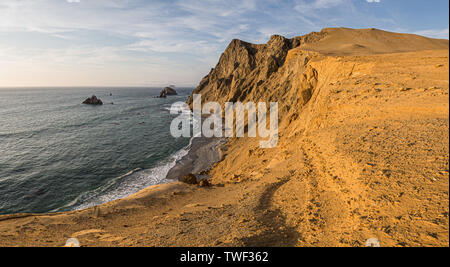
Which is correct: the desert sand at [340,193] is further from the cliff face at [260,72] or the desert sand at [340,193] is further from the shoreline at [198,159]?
the cliff face at [260,72]

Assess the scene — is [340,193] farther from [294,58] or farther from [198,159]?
[294,58]

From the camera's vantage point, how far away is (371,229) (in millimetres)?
4754

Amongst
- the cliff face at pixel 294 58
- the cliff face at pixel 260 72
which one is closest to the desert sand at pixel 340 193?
the cliff face at pixel 294 58

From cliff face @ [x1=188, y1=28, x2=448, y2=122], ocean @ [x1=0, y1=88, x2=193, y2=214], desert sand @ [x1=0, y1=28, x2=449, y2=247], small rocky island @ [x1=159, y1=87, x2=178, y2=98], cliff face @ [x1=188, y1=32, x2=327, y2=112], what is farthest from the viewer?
small rocky island @ [x1=159, y1=87, x2=178, y2=98]

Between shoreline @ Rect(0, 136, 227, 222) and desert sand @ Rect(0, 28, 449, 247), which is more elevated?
desert sand @ Rect(0, 28, 449, 247)

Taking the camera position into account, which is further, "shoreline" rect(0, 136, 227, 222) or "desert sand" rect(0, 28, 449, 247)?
"shoreline" rect(0, 136, 227, 222)

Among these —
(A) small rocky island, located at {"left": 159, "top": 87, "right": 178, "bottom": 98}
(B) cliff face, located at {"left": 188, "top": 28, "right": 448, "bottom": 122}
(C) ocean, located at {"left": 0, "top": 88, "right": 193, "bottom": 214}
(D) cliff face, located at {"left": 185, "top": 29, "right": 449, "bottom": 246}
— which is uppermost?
(A) small rocky island, located at {"left": 159, "top": 87, "right": 178, "bottom": 98}

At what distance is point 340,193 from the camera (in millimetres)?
6820

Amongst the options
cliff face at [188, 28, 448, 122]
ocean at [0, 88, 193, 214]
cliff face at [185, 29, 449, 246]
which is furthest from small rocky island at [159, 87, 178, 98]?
cliff face at [185, 29, 449, 246]

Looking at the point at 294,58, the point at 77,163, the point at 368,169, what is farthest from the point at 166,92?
the point at 368,169

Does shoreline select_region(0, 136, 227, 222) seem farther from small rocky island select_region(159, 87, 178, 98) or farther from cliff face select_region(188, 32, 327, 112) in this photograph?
small rocky island select_region(159, 87, 178, 98)

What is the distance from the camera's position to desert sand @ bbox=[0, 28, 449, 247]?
498 centimetres
